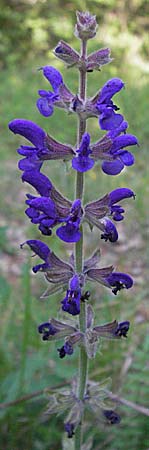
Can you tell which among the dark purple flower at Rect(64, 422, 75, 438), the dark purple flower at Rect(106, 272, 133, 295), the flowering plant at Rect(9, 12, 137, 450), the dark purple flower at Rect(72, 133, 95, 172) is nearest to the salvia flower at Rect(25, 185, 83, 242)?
the flowering plant at Rect(9, 12, 137, 450)

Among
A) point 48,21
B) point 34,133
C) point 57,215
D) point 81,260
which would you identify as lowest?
point 81,260

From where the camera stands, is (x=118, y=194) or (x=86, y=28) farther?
(x=118, y=194)

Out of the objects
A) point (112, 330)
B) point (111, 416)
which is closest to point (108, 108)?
point (112, 330)

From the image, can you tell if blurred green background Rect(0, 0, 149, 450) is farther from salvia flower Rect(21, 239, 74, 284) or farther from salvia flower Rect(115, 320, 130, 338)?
salvia flower Rect(115, 320, 130, 338)

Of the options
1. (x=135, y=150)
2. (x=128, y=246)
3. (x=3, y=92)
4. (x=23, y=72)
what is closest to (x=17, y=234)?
(x=128, y=246)

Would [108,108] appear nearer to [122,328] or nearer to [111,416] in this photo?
[122,328]

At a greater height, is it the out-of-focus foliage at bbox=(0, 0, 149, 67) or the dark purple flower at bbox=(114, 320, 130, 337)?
the out-of-focus foliage at bbox=(0, 0, 149, 67)

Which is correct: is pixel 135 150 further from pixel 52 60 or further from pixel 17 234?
pixel 52 60

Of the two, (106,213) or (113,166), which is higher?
(113,166)
